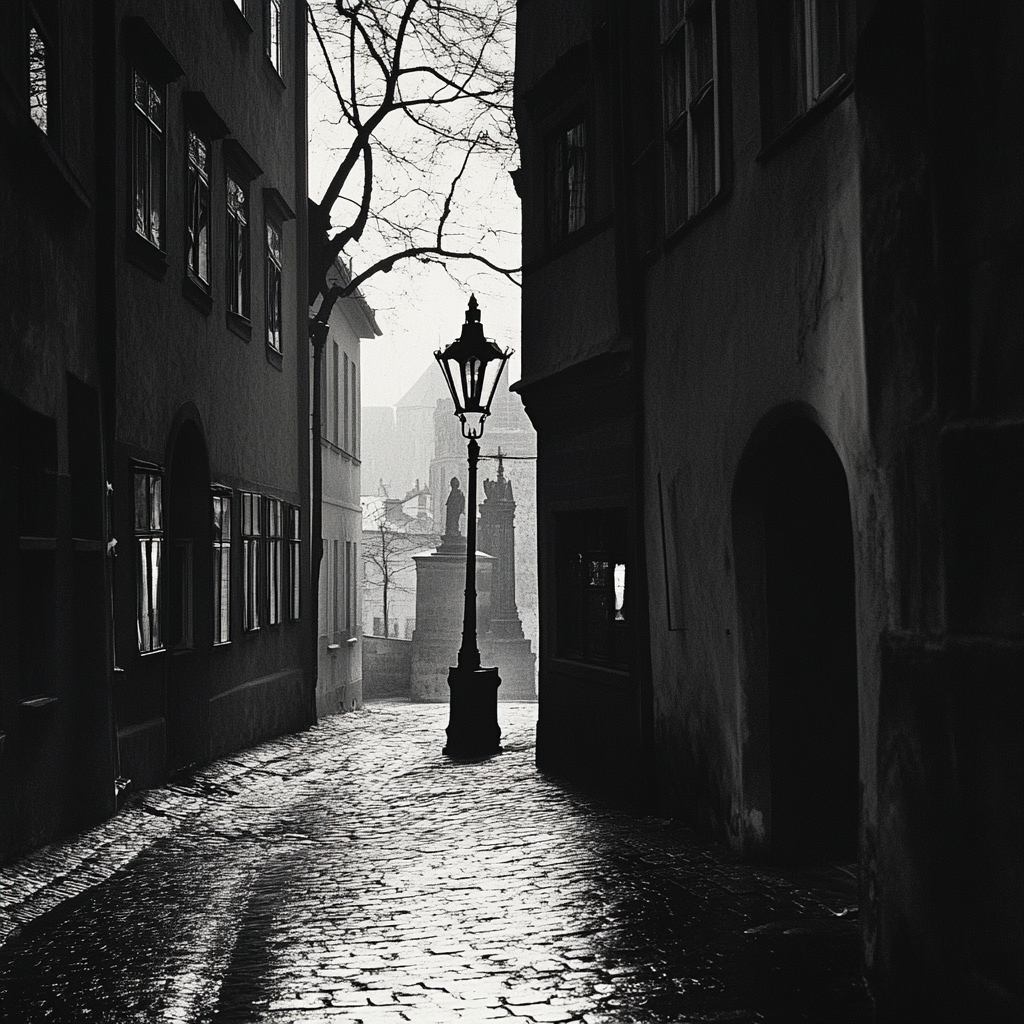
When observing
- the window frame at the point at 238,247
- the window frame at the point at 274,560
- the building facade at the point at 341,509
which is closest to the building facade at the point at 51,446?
the window frame at the point at 238,247

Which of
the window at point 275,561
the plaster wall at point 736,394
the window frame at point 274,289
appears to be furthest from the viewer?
the window frame at point 274,289

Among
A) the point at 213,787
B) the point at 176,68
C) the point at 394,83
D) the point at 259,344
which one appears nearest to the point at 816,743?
the point at 213,787

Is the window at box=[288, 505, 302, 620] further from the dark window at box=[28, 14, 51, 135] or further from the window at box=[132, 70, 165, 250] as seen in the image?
the dark window at box=[28, 14, 51, 135]

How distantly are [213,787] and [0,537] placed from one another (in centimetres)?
505

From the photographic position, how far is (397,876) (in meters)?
8.41

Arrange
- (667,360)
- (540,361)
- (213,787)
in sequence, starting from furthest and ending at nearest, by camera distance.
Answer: (540,361) → (213,787) → (667,360)

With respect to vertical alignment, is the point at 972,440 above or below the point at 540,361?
below

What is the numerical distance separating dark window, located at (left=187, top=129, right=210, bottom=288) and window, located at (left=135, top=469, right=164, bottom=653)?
2.52 metres

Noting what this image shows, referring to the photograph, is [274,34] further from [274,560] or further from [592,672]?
[592,672]

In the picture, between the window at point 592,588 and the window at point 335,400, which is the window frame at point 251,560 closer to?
the window at point 592,588

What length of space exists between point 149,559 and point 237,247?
529cm

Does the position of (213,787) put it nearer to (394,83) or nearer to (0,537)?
(0,537)

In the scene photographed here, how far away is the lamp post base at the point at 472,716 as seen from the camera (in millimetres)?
15914

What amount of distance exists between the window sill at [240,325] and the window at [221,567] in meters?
1.83
